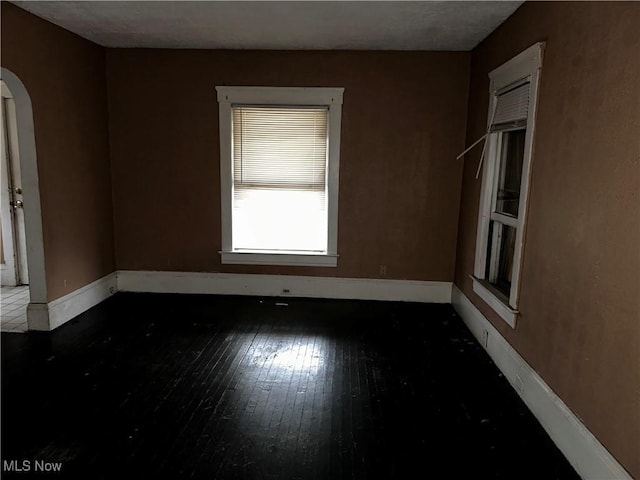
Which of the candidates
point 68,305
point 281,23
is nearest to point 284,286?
point 68,305

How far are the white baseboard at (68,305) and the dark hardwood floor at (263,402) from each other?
108 millimetres

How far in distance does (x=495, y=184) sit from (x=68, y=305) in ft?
12.8

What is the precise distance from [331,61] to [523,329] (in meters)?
3.08

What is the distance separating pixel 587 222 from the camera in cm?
216

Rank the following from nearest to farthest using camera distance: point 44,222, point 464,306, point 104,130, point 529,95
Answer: point 529,95
point 44,222
point 464,306
point 104,130

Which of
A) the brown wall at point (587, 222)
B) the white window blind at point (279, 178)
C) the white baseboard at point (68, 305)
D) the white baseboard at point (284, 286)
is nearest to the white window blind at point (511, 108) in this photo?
the brown wall at point (587, 222)

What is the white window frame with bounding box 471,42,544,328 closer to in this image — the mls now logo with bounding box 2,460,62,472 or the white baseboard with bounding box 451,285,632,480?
the white baseboard with bounding box 451,285,632,480

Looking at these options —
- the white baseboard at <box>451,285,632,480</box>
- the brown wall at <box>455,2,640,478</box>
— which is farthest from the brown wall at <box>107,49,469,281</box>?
the brown wall at <box>455,2,640,478</box>

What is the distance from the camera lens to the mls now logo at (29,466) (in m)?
2.12

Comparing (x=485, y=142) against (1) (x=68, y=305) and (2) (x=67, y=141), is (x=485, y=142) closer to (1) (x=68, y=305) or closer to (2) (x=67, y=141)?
(2) (x=67, y=141)

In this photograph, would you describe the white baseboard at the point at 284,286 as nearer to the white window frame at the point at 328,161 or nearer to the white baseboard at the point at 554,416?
the white window frame at the point at 328,161

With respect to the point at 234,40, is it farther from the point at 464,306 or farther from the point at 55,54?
the point at 464,306

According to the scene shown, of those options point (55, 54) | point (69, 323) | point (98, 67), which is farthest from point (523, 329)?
point (98, 67)

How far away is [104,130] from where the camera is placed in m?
4.55
